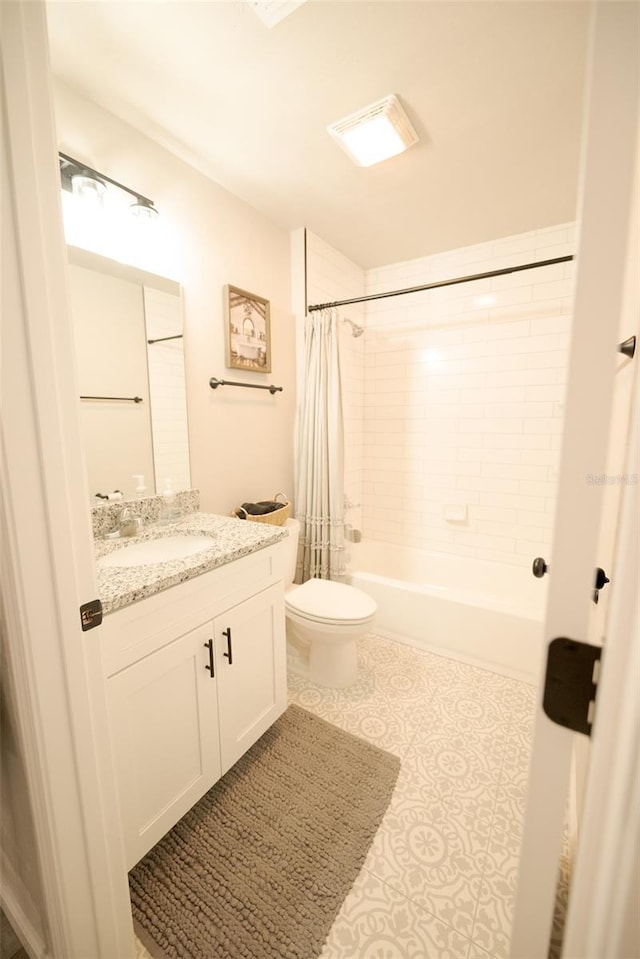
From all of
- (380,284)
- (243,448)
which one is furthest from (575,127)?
(243,448)

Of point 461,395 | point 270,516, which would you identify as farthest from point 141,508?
point 461,395

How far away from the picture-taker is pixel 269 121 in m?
1.45

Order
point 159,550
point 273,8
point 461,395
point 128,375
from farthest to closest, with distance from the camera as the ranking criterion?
point 461,395
point 128,375
point 159,550
point 273,8

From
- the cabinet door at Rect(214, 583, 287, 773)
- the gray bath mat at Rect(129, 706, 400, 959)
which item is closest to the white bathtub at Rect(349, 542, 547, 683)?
the gray bath mat at Rect(129, 706, 400, 959)

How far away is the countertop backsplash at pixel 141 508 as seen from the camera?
4.76ft

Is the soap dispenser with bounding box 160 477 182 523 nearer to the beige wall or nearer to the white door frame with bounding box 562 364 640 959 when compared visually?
the beige wall

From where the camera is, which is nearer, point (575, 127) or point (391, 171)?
point (575, 127)

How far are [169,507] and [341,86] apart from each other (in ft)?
5.63

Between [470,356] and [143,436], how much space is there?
2.11m

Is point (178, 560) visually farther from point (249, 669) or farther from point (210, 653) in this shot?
point (249, 669)

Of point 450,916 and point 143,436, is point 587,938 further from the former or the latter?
point 143,436

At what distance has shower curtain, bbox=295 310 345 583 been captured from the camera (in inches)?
88.4

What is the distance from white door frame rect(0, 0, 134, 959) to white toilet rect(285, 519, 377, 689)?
1.06 metres

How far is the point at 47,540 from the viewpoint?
0.65 metres
